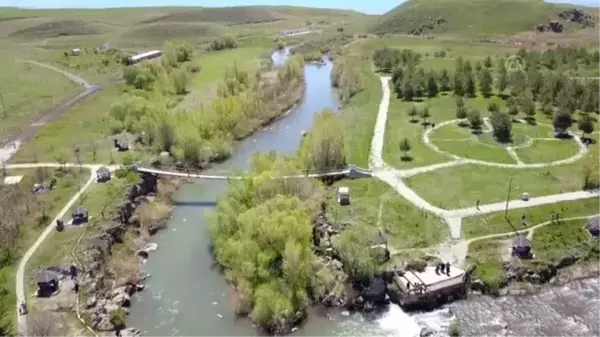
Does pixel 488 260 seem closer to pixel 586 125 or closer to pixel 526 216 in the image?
pixel 526 216

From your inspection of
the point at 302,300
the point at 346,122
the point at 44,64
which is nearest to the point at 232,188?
the point at 302,300

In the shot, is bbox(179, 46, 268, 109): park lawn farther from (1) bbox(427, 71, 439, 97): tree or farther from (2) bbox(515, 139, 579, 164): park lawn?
(2) bbox(515, 139, 579, 164): park lawn

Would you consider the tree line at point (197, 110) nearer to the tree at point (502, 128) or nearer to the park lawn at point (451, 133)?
the park lawn at point (451, 133)

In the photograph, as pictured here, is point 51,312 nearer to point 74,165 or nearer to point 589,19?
point 74,165

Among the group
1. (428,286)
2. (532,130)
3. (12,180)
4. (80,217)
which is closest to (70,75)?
(12,180)

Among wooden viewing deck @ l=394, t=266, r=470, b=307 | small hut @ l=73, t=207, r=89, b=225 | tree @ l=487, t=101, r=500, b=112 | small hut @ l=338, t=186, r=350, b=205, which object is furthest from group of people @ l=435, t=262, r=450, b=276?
tree @ l=487, t=101, r=500, b=112
